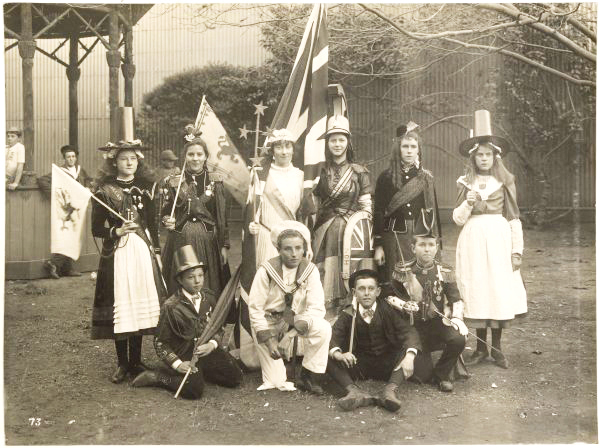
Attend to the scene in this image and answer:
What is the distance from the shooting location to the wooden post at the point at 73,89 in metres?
5.06

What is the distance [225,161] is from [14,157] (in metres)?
1.54

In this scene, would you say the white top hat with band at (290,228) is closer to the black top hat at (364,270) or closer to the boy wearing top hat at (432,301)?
the black top hat at (364,270)

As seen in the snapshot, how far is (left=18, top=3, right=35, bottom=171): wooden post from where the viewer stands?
4.34 metres

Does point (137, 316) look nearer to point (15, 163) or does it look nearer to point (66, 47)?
point (15, 163)

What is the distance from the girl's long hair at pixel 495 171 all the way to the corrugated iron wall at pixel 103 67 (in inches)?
69.0

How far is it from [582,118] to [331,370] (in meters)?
2.32

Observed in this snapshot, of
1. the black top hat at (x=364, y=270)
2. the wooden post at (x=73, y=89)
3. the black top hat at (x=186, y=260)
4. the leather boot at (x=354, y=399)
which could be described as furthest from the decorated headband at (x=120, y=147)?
the leather boot at (x=354, y=399)

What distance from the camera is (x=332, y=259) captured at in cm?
424

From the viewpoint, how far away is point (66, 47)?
5062 millimetres

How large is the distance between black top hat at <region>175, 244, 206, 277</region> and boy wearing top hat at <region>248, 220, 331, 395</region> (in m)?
0.36

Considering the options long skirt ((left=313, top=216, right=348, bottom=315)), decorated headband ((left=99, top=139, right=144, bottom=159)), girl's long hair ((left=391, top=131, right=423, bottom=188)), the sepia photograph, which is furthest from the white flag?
girl's long hair ((left=391, top=131, right=423, bottom=188))

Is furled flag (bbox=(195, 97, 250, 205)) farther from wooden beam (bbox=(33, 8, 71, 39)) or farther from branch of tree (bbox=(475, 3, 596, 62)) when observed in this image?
branch of tree (bbox=(475, 3, 596, 62))

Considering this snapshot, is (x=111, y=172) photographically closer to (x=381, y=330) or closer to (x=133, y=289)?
(x=133, y=289)

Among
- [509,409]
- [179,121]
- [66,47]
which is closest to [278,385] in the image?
[509,409]
